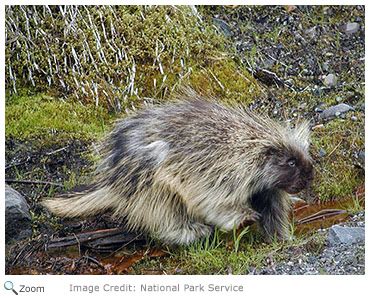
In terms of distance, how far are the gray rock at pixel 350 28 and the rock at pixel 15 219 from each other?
1.40 metres

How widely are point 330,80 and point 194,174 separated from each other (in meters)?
0.77

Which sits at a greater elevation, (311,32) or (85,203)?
(311,32)

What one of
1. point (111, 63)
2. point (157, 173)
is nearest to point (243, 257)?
point (157, 173)

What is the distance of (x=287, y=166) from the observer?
111 inches

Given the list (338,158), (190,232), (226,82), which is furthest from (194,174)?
(338,158)

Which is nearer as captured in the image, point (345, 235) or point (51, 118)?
point (345, 235)

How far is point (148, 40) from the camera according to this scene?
10.3 ft

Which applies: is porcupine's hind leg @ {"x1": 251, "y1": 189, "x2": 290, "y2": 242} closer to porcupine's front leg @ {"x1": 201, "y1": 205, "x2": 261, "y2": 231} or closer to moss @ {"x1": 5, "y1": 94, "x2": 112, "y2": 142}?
porcupine's front leg @ {"x1": 201, "y1": 205, "x2": 261, "y2": 231}

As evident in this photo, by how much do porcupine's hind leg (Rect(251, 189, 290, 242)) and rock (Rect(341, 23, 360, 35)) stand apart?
736 millimetres

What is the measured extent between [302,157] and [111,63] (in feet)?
2.73

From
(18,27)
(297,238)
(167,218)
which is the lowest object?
(297,238)

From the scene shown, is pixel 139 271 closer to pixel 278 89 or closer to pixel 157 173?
pixel 157 173
